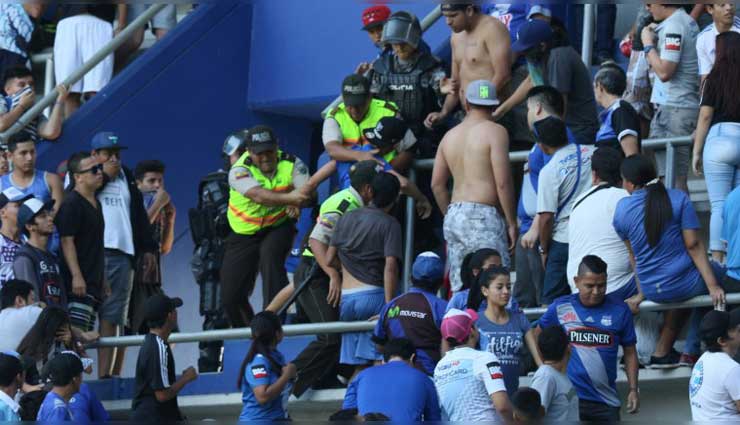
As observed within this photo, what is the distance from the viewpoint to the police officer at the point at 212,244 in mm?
9273

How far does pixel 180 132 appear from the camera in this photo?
11.8 metres

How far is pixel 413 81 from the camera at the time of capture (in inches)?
348

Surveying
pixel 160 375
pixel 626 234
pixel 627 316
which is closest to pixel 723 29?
pixel 626 234

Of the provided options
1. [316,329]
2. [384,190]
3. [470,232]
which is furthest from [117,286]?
[470,232]

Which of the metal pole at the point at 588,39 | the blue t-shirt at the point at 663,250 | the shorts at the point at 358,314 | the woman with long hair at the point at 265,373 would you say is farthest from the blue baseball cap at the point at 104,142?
the blue t-shirt at the point at 663,250

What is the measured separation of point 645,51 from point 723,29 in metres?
0.76

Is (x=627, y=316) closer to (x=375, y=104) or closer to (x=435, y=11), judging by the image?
A: (x=375, y=104)

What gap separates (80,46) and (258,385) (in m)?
5.94

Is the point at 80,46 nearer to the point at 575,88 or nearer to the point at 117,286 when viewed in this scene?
the point at 117,286

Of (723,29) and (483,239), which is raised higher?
(723,29)

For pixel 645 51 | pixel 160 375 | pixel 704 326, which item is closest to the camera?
pixel 704 326

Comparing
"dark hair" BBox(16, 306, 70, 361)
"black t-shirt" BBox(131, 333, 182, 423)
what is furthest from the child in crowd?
"dark hair" BBox(16, 306, 70, 361)

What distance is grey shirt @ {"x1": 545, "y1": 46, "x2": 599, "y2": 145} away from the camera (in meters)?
7.99

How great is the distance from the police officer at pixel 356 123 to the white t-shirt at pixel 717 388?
3223 millimetres
